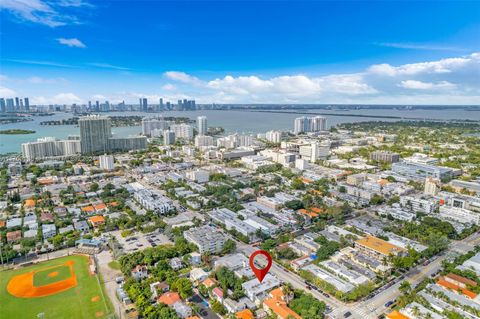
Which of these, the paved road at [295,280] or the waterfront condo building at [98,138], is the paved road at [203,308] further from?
the waterfront condo building at [98,138]

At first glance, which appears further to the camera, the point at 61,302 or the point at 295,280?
the point at 295,280

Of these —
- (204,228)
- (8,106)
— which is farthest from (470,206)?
(8,106)

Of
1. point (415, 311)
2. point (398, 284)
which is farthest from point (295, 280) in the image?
point (415, 311)

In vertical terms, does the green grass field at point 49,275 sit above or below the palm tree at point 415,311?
below

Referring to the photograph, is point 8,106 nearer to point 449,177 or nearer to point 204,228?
point 204,228

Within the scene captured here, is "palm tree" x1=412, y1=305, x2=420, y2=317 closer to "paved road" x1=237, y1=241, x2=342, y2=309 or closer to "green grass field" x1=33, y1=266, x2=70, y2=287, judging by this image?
"paved road" x1=237, y1=241, x2=342, y2=309

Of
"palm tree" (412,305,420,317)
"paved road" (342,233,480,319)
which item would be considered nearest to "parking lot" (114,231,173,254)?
"paved road" (342,233,480,319)

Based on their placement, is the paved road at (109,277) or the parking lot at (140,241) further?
the parking lot at (140,241)

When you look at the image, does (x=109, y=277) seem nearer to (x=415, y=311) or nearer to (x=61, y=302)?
(x=61, y=302)

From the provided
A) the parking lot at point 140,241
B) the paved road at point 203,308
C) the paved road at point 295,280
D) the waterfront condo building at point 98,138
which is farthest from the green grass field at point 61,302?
the waterfront condo building at point 98,138
